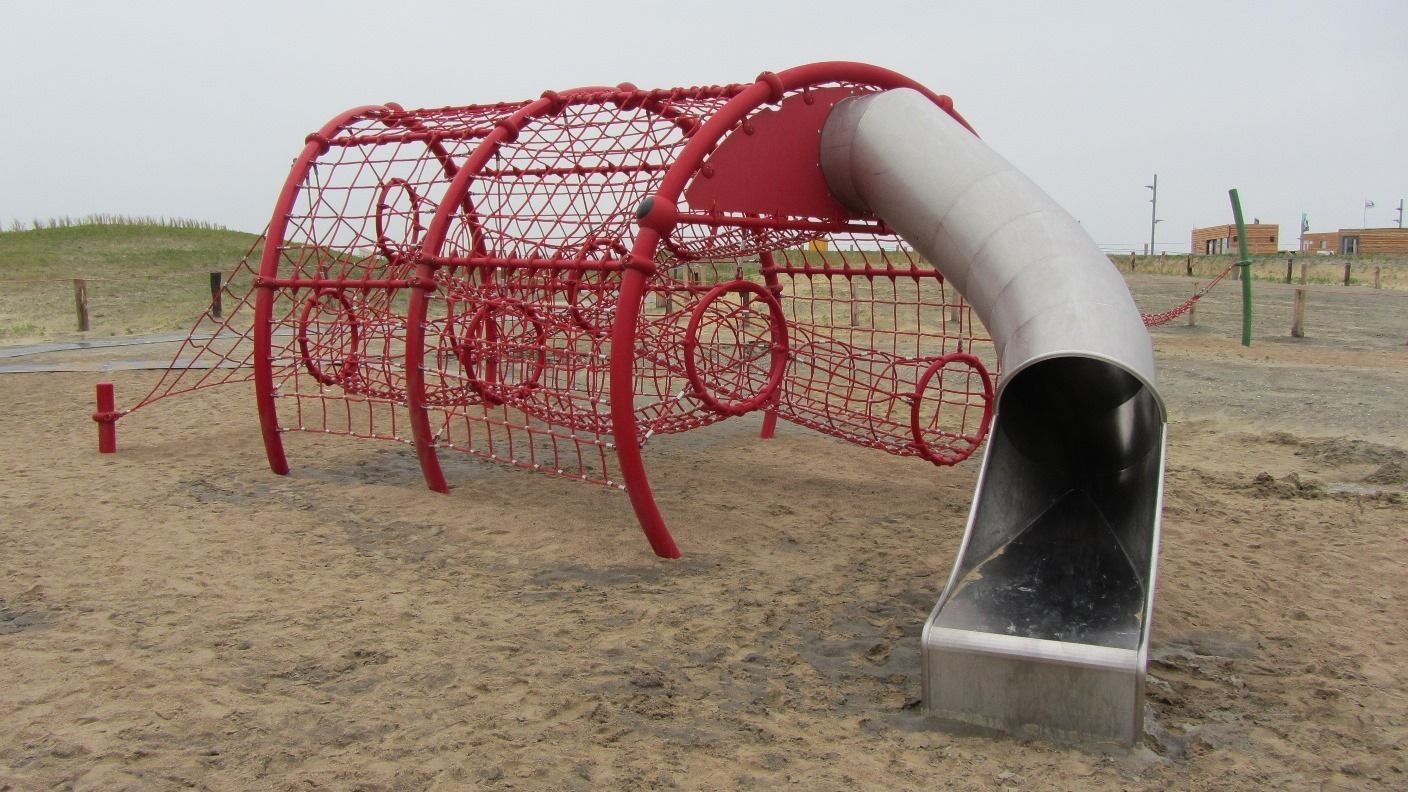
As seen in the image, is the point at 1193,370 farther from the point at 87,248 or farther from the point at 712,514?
the point at 87,248

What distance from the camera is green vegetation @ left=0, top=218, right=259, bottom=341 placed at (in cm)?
2003

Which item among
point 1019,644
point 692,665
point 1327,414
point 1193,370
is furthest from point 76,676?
point 1193,370

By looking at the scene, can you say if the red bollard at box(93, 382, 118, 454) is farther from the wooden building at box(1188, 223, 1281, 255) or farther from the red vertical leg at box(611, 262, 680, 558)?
the wooden building at box(1188, 223, 1281, 255)

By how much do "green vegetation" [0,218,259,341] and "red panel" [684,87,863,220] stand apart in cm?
1563

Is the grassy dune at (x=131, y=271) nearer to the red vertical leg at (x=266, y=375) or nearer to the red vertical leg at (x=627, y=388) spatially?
the red vertical leg at (x=266, y=375)

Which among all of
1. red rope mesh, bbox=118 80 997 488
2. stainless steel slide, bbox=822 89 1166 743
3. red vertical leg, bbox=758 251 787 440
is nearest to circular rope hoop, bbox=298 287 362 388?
red rope mesh, bbox=118 80 997 488

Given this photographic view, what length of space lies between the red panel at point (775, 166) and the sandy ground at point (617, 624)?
1785 mm

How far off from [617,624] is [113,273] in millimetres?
25420

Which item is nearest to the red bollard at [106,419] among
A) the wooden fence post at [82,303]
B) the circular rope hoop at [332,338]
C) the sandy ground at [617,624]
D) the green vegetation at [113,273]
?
the sandy ground at [617,624]

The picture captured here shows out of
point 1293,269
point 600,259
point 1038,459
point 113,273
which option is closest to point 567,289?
point 600,259

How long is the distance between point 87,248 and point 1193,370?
28351mm

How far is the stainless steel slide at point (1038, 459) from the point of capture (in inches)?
144

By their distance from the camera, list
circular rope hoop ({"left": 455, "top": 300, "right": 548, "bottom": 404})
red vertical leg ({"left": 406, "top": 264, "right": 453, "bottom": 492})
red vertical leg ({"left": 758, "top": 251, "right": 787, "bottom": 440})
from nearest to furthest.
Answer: circular rope hoop ({"left": 455, "top": 300, "right": 548, "bottom": 404})
red vertical leg ({"left": 406, "top": 264, "right": 453, "bottom": 492})
red vertical leg ({"left": 758, "top": 251, "right": 787, "bottom": 440})

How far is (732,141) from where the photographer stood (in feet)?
19.0
